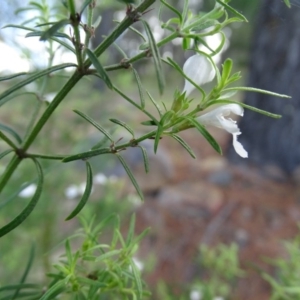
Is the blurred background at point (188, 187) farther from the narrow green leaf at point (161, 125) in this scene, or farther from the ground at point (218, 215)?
the narrow green leaf at point (161, 125)

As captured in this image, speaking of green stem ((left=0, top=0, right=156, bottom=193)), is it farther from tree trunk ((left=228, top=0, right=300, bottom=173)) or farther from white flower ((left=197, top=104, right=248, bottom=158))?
tree trunk ((left=228, top=0, right=300, bottom=173))

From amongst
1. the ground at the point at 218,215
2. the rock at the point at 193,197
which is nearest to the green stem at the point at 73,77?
the ground at the point at 218,215

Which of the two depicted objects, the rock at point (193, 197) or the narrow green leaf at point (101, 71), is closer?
the narrow green leaf at point (101, 71)

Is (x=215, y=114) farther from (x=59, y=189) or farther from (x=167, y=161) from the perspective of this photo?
(x=167, y=161)

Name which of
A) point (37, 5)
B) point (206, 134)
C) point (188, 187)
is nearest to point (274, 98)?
point (188, 187)

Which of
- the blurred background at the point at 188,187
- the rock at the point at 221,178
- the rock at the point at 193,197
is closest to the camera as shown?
the blurred background at the point at 188,187

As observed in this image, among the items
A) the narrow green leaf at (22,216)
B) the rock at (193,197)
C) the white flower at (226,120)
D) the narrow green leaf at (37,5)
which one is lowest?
the rock at (193,197)

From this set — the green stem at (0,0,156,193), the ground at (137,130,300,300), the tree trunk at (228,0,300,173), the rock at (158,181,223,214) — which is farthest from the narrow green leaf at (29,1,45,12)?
the tree trunk at (228,0,300,173)
